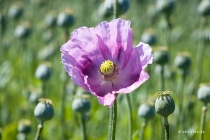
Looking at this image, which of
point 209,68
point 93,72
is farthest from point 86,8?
point 93,72

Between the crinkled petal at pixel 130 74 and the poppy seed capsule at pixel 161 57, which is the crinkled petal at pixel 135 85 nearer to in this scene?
the crinkled petal at pixel 130 74

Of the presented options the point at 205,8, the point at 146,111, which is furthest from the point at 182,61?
the point at 146,111

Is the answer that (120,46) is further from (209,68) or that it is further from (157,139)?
(209,68)

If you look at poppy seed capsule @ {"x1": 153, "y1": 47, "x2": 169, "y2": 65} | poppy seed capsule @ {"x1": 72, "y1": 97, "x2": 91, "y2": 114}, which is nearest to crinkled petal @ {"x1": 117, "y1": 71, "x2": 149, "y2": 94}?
poppy seed capsule @ {"x1": 72, "y1": 97, "x2": 91, "y2": 114}

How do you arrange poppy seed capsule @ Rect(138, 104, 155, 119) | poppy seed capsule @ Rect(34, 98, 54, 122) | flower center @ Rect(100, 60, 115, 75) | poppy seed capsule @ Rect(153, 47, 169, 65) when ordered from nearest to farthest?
flower center @ Rect(100, 60, 115, 75), poppy seed capsule @ Rect(34, 98, 54, 122), poppy seed capsule @ Rect(138, 104, 155, 119), poppy seed capsule @ Rect(153, 47, 169, 65)

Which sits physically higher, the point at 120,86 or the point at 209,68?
the point at 209,68

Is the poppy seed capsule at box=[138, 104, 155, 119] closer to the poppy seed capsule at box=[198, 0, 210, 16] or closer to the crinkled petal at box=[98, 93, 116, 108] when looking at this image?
the crinkled petal at box=[98, 93, 116, 108]

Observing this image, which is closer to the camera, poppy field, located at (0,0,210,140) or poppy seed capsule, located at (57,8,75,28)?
poppy field, located at (0,0,210,140)

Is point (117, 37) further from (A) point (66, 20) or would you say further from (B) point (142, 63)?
(A) point (66, 20)
